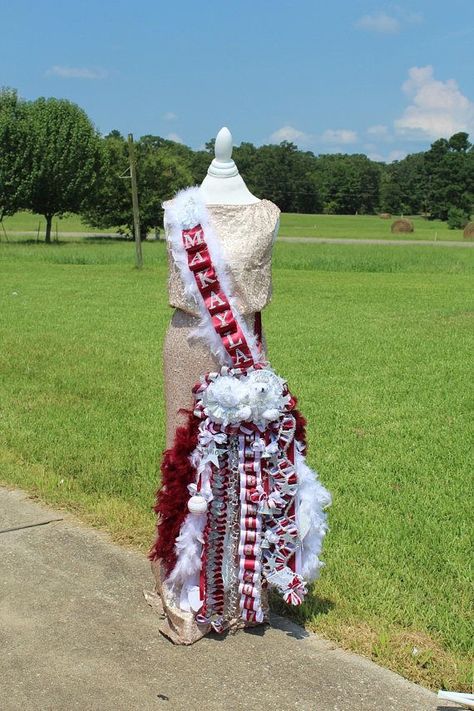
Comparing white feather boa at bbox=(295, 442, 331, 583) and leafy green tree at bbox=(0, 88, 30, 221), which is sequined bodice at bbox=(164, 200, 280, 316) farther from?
leafy green tree at bbox=(0, 88, 30, 221)

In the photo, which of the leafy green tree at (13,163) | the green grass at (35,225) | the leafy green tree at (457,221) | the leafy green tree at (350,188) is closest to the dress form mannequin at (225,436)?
the leafy green tree at (13,163)

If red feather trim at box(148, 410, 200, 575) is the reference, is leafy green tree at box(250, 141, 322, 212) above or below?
above

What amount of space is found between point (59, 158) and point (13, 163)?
240 cm

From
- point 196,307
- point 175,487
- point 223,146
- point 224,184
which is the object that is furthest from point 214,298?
point 175,487

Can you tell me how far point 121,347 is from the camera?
33.7ft

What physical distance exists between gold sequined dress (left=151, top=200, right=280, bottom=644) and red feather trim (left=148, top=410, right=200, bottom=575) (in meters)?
0.12

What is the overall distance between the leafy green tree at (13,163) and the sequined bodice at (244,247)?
37.8 metres

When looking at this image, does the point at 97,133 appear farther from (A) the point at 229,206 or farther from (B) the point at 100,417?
(A) the point at 229,206

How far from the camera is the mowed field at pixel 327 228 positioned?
51438 millimetres

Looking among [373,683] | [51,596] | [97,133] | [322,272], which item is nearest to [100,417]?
[51,596]

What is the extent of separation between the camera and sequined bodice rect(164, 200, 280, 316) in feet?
10.2

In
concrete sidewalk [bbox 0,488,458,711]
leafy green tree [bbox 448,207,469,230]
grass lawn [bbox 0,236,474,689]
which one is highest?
leafy green tree [bbox 448,207,469,230]

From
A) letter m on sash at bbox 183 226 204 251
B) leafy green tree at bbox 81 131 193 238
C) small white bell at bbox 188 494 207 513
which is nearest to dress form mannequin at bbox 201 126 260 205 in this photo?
letter m on sash at bbox 183 226 204 251

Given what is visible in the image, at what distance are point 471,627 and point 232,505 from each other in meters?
1.24
